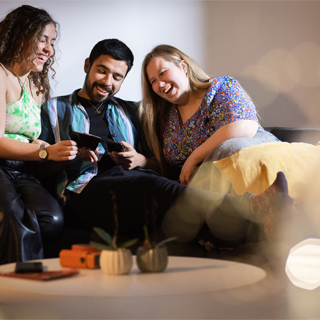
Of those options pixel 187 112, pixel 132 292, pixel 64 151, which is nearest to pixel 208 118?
pixel 187 112

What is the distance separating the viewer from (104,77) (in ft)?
6.06

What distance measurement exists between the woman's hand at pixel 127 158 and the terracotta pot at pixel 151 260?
3.01 feet

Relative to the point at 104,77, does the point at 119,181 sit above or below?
below

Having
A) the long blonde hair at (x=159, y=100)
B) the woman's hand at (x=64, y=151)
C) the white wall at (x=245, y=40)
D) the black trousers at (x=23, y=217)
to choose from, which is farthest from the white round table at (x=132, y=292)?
the white wall at (x=245, y=40)

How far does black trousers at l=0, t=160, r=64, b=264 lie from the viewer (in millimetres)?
1251

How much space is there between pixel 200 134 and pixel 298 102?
103 centimetres

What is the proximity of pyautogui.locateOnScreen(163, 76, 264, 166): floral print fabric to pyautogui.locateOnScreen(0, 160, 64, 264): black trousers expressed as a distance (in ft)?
2.02

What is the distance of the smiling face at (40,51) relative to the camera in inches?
66.3

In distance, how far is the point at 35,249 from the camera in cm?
129

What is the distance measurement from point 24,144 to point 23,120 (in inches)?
5.7

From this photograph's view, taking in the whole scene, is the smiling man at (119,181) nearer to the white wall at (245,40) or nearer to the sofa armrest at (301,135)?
the white wall at (245,40)

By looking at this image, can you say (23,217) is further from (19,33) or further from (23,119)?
(19,33)

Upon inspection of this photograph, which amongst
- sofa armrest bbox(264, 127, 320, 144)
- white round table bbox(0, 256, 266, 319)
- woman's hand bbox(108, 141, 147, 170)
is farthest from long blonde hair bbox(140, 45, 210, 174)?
white round table bbox(0, 256, 266, 319)

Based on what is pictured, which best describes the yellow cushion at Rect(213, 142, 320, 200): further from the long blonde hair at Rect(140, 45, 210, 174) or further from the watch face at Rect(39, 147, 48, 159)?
the watch face at Rect(39, 147, 48, 159)
